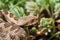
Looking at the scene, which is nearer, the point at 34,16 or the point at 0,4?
the point at 34,16

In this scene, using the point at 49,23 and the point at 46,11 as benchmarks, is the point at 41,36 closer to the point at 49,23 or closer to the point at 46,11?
the point at 49,23

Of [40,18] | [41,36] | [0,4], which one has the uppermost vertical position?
[0,4]

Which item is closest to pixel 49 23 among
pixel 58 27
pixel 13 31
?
pixel 58 27

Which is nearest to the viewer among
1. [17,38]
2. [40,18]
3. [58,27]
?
[17,38]

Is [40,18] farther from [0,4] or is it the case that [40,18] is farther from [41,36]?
[0,4]

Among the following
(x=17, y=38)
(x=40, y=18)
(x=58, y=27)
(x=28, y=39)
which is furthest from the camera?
(x=40, y=18)

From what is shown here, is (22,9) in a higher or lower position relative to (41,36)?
higher

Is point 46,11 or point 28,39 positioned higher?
point 46,11

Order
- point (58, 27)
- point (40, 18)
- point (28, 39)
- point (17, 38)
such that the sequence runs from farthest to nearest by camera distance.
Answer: point (40, 18)
point (58, 27)
point (28, 39)
point (17, 38)

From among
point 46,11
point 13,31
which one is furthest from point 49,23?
point 13,31
